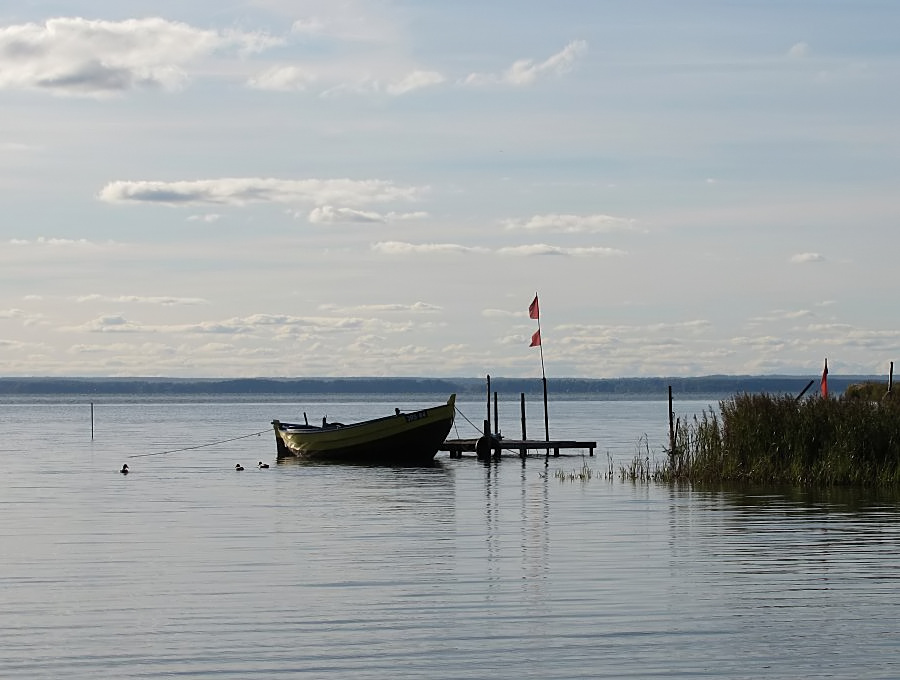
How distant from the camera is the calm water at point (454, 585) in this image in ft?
45.8

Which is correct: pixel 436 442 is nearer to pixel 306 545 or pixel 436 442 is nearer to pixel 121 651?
pixel 306 545

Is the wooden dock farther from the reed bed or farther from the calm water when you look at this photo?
the reed bed

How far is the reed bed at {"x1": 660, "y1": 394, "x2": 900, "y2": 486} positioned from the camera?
32594 mm

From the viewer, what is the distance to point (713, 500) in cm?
3200

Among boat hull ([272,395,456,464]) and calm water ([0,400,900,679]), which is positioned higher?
boat hull ([272,395,456,464])

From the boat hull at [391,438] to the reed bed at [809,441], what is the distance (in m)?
19.6

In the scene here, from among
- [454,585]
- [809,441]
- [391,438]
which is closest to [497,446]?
[391,438]

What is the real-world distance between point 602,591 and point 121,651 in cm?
654

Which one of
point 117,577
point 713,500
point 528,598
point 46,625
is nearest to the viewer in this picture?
point 46,625

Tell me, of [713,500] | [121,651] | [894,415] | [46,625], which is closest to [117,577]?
[46,625]

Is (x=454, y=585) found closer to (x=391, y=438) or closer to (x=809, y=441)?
(x=809, y=441)

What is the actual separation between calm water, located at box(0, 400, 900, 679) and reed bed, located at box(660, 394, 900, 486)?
1.05 m

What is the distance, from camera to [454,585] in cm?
1888

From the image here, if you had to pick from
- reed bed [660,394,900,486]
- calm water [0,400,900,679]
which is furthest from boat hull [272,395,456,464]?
reed bed [660,394,900,486]
